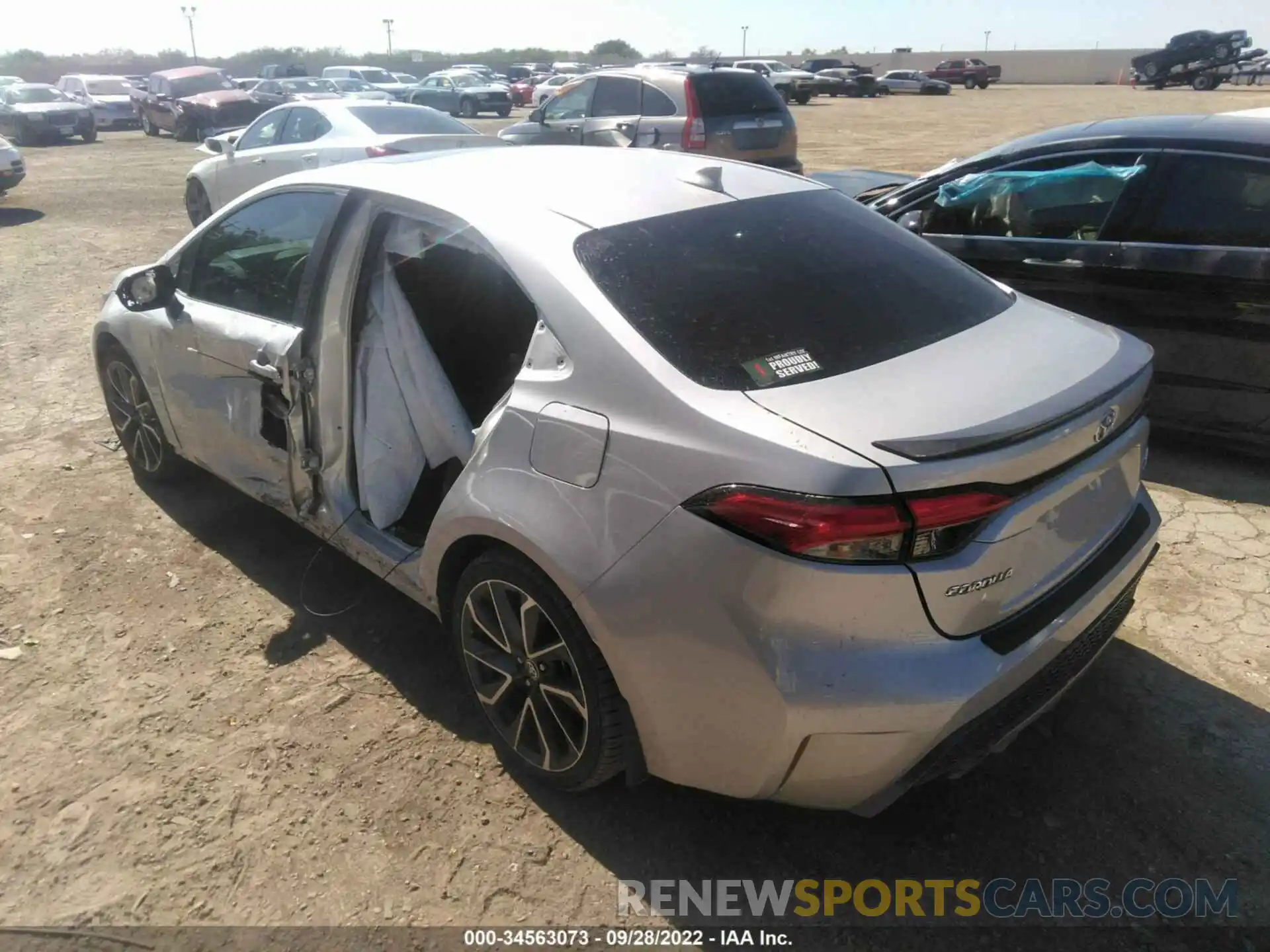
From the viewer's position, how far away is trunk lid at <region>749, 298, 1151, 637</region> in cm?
187

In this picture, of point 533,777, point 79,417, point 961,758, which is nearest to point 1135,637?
point 961,758

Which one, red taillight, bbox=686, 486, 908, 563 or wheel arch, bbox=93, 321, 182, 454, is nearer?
red taillight, bbox=686, 486, 908, 563

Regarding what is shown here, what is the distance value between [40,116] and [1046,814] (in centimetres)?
2507

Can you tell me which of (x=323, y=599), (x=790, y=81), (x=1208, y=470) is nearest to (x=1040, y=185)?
(x=1208, y=470)

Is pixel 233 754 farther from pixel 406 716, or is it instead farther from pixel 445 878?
pixel 445 878

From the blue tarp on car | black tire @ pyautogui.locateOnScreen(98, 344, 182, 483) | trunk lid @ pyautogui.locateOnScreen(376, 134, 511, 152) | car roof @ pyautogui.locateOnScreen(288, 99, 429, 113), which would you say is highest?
car roof @ pyautogui.locateOnScreen(288, 99, 429, 113)

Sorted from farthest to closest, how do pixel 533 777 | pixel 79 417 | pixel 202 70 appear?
1. pixel 202 70
2. pixel 79 417
3. pixel 533 777

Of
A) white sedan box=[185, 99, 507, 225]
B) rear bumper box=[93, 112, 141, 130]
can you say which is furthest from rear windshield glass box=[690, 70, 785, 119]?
rear bumper box=[93, 112, 141, 130]

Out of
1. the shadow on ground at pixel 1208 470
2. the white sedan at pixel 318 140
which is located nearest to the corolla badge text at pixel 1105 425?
the shadow on ground at pixel 1208 470

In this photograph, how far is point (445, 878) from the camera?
2312 millimetres

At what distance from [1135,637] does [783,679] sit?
1928 mm

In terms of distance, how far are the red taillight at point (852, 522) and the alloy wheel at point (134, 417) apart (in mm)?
3322

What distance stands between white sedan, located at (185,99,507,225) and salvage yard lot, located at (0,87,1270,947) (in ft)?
17.7

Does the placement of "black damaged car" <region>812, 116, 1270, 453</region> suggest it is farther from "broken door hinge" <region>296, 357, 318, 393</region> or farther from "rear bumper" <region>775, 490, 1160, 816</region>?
Answer: "broken door hinge" <region>296, 357, 318, 393</region>
